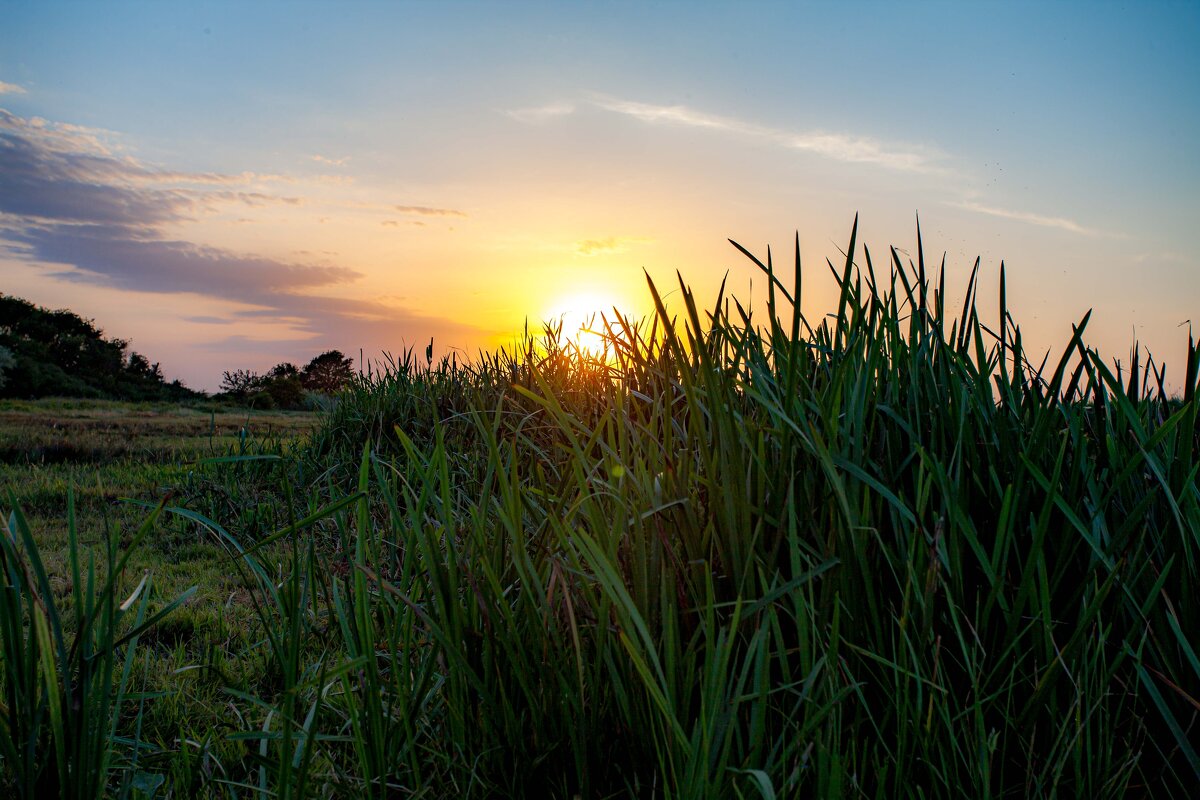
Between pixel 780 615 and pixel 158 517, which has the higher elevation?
pixel 780 615

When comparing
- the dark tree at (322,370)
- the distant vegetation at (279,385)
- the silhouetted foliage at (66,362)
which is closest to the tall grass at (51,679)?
the dark tree at (322,370)

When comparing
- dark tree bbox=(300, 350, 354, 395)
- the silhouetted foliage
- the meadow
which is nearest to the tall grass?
the meadow

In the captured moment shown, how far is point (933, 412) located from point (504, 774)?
2.90ft

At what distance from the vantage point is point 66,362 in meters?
18.5

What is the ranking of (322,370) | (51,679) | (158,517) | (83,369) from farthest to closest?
(83,369) → (322,370) → (158,517) → (51,679)

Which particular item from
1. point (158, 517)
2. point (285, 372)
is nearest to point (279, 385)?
point (285, 372)

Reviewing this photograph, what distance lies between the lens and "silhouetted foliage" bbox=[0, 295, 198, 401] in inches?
615

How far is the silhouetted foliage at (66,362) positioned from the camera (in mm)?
15633

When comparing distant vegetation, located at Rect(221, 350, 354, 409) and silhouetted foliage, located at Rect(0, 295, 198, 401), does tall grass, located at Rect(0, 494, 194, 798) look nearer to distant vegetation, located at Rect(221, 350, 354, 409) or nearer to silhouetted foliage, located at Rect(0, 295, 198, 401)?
distant vegetation, located at Rect(221, 350, 354, 409)

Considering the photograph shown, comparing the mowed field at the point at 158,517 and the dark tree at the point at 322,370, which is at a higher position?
the dark tree at the point at 322,370

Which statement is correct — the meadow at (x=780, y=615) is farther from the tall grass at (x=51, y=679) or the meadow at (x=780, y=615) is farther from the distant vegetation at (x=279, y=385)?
the distant vegetation at (x=279, y=385)

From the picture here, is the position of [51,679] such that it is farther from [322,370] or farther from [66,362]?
[66,362]

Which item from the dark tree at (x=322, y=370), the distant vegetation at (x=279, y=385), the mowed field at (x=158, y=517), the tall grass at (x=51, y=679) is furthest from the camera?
the distant vegetation at (x=279, y=385)

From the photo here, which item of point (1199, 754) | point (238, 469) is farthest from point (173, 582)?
point (1199, 754)
